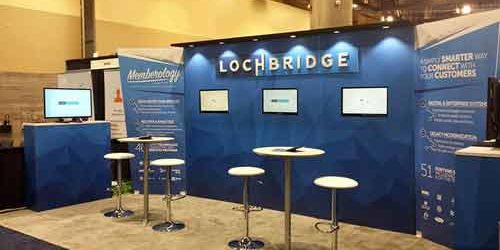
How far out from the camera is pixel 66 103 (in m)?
6.00

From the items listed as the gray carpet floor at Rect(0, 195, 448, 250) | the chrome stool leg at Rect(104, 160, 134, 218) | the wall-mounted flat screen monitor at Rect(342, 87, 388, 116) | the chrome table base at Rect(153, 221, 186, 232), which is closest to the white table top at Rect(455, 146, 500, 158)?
the gray carpet floor at Rect(0, 195, 448, 250)

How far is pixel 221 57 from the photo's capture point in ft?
20.3

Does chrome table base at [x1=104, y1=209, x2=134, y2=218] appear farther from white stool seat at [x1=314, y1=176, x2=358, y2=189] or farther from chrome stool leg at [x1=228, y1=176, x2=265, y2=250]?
white stool seat at [x1=314, y1=176, x2=358, y2=189]

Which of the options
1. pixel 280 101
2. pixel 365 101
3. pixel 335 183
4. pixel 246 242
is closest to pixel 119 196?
pixel 246 242

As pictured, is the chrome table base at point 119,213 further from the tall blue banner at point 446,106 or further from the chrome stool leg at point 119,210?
the tall blue banner at point 446,106

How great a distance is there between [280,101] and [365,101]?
3.54 feet

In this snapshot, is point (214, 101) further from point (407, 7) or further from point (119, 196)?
point (407, 7)

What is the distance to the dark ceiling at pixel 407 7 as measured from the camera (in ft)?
38.5

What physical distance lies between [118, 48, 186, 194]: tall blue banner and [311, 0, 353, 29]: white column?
1.95m

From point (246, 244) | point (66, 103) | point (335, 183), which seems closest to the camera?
point (335, 183)

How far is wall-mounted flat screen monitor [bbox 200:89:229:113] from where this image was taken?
20.3 ft

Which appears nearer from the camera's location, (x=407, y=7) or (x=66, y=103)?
(x=66, y=103)

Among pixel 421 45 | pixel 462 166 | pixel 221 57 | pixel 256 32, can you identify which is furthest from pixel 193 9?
pixel 462 166

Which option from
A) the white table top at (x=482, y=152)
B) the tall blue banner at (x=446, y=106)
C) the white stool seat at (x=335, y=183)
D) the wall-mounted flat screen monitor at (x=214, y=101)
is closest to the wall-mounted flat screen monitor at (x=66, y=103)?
the wall-mounted flat screen monitor at (x=214, y=101)
